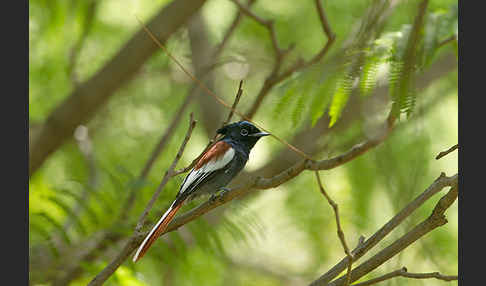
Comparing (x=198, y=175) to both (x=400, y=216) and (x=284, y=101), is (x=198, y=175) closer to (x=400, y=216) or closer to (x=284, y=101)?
(x=284, y=101)

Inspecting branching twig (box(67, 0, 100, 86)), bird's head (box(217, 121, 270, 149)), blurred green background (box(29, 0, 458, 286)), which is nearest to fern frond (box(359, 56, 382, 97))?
blurred green background (box(29, 0, 458, 286))

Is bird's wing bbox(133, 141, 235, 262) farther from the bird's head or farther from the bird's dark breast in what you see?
the bird's head

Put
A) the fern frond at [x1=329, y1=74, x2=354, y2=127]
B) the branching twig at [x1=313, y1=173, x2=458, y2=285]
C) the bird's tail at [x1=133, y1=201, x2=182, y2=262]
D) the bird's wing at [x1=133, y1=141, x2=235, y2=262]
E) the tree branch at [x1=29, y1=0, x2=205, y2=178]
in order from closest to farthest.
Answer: the branching twig at [x1=313, y1=173, x2=458, y2=285]
the bird's tail at [x1=133, y1=201, x2=182, y2=262]
the bird's wing at [x1=133, y1=141, x2=235, y2=262]
the fern frond at [x1=329, y1=74, x2=354, y2=127]
the tree branch at [x1=29, y1=0, x2=205, y2=178]

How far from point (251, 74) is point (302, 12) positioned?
907 mm

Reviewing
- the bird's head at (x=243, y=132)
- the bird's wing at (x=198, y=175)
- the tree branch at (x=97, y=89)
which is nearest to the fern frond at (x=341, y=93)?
the bird's wing at (x=198, y=175)

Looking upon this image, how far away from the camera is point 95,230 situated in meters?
4.18

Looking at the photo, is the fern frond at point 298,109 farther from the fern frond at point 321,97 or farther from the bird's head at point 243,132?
the bird's head at point 243,132

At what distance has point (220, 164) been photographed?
3775 mm

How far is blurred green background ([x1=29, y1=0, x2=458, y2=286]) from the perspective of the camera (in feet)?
14.1

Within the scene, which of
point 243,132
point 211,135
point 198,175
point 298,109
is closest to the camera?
point 298,109

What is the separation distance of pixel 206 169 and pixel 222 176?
264 mm

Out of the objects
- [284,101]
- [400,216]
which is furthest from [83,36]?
[400,216]

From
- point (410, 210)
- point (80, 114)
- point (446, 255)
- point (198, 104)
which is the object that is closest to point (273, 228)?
point (198, 104)

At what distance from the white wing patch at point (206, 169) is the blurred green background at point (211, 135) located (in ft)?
1.52
